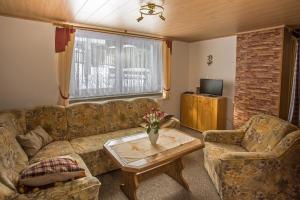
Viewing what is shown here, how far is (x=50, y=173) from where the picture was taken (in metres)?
1.65

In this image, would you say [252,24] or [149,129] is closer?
[149,129]

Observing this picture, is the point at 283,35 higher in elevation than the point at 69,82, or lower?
higher

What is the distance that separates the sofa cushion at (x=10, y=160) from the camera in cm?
158

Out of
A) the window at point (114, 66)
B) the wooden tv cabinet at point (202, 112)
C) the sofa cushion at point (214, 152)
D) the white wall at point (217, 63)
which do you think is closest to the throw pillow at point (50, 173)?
the sofa cushion at point (214, 152)

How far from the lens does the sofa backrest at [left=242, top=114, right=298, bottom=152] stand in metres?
2.38

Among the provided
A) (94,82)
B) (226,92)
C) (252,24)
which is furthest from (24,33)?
(226,92)

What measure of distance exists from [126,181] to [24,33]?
2.76 m

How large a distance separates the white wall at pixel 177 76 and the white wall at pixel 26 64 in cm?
260

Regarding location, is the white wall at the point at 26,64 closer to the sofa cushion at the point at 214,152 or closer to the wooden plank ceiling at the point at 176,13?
the wooden plank ceiling at the point at 176,13

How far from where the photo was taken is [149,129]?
247 centimetres

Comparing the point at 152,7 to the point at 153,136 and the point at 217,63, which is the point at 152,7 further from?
the point at 217,63

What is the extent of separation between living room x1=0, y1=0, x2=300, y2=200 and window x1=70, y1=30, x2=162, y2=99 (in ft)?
0.07

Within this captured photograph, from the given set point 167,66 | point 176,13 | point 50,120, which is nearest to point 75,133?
point 50,120

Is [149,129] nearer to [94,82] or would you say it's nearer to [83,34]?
[94,82]
